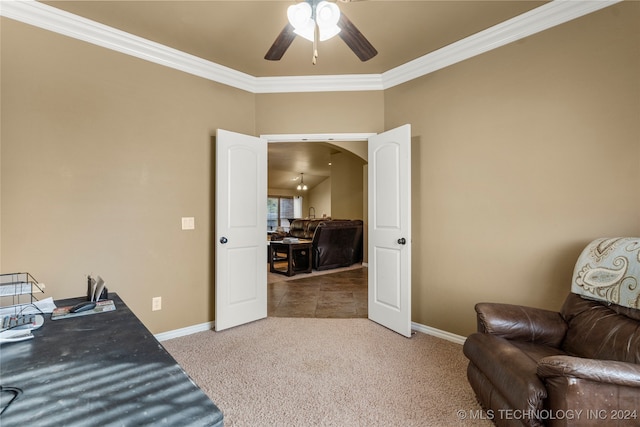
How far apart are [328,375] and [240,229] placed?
1732mm

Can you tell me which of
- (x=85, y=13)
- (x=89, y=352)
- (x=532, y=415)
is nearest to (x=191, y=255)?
(x=89, y=352)

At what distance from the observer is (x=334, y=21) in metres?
1.73

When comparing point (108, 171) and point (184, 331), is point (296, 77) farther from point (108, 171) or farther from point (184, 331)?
point (184, 331)

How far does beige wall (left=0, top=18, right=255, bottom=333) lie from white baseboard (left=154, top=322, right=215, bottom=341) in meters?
0.06

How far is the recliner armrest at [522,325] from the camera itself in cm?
187

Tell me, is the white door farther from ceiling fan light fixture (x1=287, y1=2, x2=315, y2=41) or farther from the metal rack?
ceiling fan light fixture (x1=287, y1=2, x2=315, y2=41)

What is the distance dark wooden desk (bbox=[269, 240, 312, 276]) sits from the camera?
5.91 metres

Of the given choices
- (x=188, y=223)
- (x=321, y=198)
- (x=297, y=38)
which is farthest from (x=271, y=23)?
(x=321, y=198)

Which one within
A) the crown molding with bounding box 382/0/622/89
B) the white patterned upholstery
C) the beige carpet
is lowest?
the beige carpet

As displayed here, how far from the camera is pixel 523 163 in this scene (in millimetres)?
2473

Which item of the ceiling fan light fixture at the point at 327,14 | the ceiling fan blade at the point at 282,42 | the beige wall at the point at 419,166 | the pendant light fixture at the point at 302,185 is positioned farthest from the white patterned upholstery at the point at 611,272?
the pendant light fixture at the point at 302,185

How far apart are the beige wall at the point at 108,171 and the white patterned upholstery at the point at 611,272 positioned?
Result: 3.16 meters

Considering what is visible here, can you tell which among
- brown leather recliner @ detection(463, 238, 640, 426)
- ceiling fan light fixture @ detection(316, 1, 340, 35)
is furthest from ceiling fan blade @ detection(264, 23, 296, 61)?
brown leather recliner @ detection(463, 238, 640, 426)

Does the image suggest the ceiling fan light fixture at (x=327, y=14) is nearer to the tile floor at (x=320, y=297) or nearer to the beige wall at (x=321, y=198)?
the tile floor at (x=320, y=297)
